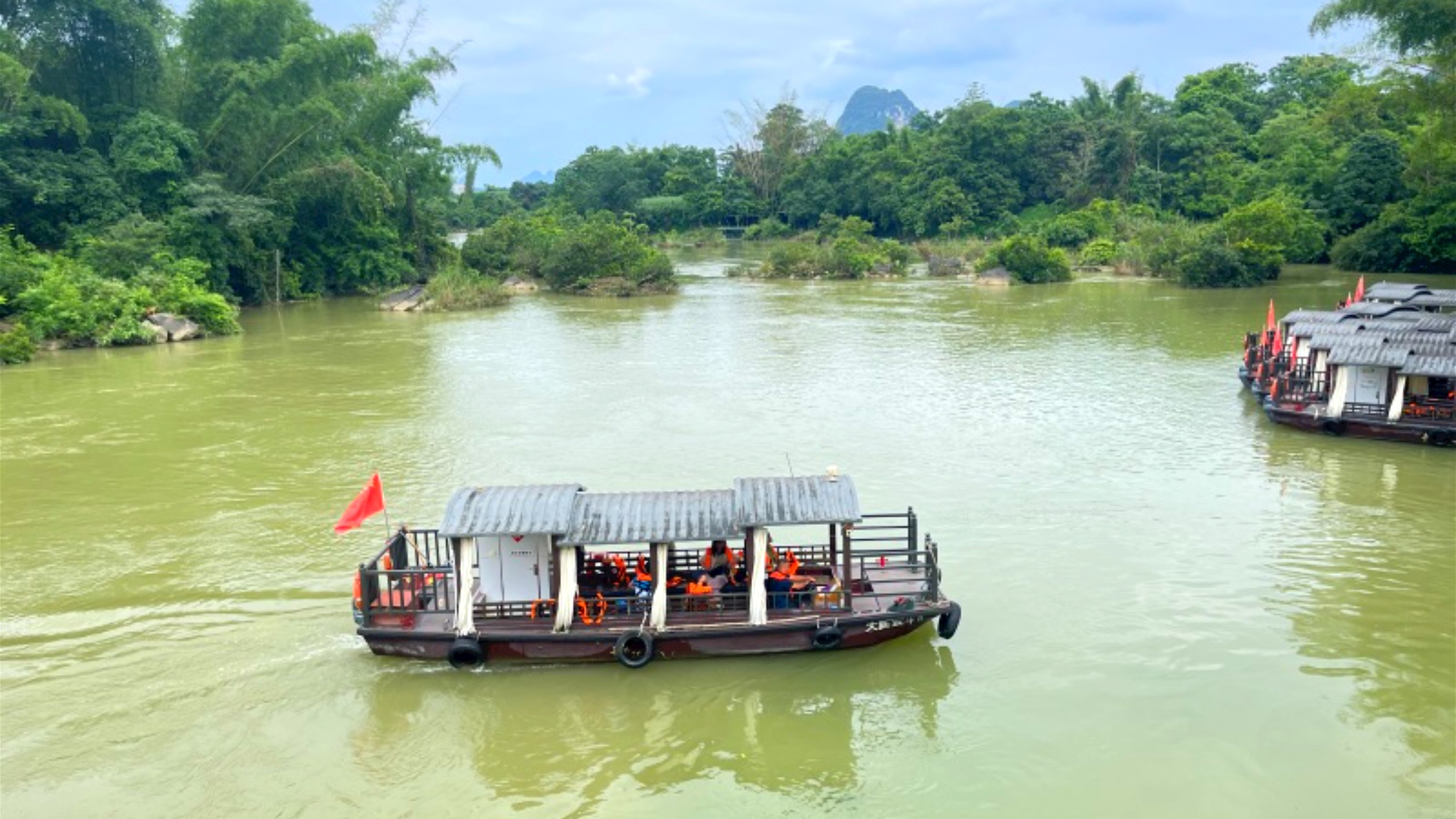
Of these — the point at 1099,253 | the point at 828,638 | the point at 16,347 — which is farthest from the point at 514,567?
the point at 1099,253

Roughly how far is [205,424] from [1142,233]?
46902mm

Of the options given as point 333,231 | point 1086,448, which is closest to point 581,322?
point 333,231

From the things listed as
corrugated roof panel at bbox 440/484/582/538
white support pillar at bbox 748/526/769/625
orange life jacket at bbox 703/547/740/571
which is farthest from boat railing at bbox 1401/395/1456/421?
corrugated roof panel at bbox 440/484/582/538

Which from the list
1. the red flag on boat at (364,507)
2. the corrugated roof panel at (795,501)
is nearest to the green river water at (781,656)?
the red flag on boat at (364,507)

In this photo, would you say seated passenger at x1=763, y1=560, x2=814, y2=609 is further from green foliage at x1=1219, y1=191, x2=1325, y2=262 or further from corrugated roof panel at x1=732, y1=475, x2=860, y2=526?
green foliage at x1=1219, y1=191, x2=1325, y2=262

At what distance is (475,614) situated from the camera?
1171 centimetres

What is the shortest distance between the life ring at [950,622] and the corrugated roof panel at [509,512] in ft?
13.9

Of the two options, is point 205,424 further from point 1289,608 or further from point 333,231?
point 333,231

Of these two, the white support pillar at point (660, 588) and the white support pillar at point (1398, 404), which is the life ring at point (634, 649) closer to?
the white support pillar at point (660, 588)

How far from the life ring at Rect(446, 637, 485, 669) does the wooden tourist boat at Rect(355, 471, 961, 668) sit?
18mm

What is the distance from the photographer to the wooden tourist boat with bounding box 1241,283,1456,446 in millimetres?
19734

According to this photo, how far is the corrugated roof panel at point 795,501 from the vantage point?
11.3 metres

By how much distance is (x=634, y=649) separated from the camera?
1148 cm

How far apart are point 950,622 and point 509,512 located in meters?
4.95
